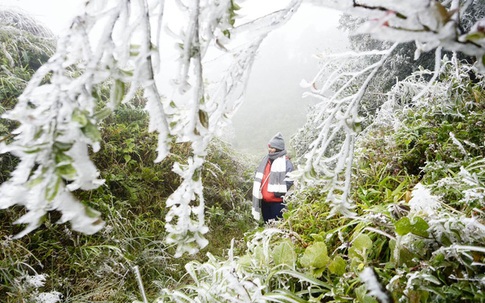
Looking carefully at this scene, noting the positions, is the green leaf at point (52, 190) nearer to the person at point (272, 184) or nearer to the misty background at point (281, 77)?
the person at point (272, 184)

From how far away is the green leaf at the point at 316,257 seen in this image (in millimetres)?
1644

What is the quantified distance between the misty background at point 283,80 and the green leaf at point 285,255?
64.9 ft

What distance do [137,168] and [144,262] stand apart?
1.67 metres

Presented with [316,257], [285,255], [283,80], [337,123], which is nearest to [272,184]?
[285,255]

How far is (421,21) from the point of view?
1.57 feet

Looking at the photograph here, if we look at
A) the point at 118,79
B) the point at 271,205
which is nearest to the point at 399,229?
the point at 118,79

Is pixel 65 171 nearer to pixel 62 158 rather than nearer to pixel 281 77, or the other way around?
pixel 62 158

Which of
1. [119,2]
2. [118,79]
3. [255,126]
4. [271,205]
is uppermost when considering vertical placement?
[119,2]

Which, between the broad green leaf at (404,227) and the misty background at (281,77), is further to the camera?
the misty background at (281,77)

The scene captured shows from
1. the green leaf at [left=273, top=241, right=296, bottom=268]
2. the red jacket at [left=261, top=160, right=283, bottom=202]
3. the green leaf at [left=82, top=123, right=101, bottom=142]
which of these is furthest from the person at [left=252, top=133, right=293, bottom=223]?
the green leaf at [left=82, top=123, right=101, bottom=142]

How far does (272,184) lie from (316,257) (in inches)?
119

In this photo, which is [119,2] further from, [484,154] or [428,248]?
[484,154]

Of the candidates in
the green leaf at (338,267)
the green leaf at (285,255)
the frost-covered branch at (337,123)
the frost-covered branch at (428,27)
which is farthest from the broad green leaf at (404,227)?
the frost-covered branch at (428,27)

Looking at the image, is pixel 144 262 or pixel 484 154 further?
pixel 144 262
